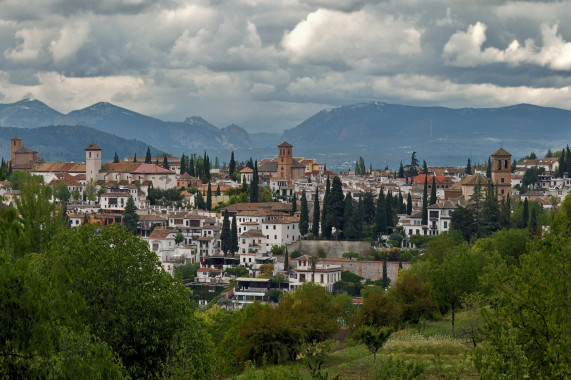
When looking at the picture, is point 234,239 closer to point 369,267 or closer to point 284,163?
point 369,267

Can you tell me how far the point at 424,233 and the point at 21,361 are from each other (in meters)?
74.1

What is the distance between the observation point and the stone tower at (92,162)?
112 metres

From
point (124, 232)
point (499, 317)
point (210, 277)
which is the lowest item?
point (210, 277)

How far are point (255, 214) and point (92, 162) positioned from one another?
1342 inches

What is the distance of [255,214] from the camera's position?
8694cm

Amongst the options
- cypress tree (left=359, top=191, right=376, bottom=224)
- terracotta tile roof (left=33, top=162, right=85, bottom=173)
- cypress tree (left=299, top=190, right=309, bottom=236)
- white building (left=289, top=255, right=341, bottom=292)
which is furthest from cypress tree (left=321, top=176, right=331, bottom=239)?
terracotta tile roof (left=33, top=162, right=85, bottom=173)

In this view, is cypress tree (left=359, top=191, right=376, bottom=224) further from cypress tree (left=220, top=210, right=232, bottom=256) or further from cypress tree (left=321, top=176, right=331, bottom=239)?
cypress tree (left=220, top=210, right=232, bottom=256)

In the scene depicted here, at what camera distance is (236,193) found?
101062 millimetres

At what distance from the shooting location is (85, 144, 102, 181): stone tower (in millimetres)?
111556

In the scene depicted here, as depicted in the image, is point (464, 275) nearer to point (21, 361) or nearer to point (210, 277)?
point (21, 361)

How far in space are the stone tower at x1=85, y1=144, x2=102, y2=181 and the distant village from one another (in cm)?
15

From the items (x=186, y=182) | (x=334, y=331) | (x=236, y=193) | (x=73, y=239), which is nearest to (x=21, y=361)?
(x=73, y=239)

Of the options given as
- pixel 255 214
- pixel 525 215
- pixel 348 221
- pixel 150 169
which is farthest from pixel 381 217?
pixel 150 169

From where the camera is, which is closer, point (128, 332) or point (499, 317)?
point (499, 317)
